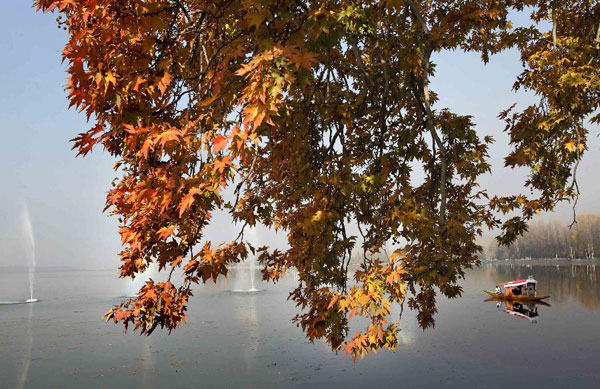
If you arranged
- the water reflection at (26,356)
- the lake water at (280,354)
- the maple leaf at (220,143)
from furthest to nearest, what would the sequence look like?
the lake water at (280,354)
the water reflection at (26,356)
the maple leaf at (220,143)

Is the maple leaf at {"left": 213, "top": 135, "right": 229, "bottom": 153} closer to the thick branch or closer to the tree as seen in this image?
the tree

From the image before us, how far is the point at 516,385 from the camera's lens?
57.0 feet

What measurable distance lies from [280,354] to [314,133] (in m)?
16.1

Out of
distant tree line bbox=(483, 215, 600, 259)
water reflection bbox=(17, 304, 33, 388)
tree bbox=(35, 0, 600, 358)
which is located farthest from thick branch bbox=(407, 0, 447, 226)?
distant tree line bbox=(483, 215, 600, 259)

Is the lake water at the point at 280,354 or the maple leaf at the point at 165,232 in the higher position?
the maple leaf at the point at 165,232

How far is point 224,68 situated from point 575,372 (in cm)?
2001

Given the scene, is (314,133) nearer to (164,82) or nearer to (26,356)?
(164,82)

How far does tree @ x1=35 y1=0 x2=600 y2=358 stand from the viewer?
12.2ft

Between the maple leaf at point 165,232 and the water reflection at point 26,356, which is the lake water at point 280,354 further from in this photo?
the maple leaf at point 165,232

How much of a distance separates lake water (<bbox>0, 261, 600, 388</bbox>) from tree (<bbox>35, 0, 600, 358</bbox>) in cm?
1117

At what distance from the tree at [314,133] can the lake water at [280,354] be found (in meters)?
11.2

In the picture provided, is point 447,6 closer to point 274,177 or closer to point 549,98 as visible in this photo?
point 549,98

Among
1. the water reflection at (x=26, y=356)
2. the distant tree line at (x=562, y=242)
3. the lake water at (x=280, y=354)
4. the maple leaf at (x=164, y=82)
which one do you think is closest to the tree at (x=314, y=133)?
the maple leaf at (x=164, y=82)

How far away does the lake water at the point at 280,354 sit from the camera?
1750 cm
